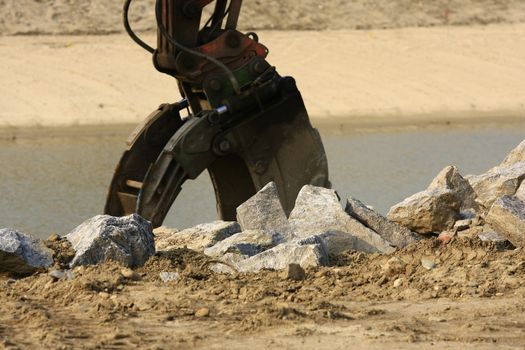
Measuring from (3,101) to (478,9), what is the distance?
918 centimetres

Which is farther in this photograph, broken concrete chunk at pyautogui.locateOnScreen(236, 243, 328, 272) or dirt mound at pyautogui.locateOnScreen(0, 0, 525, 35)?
dirt mound at pyautogui.locateOnScreen(0, 0, 525, 35)

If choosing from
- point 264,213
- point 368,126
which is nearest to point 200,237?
point 264,213

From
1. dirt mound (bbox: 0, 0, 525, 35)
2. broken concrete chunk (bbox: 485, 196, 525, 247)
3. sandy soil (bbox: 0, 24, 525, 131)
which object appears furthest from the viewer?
dirt mound (bbox: 0, 0, 525, 35)

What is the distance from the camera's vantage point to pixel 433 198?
264 inches

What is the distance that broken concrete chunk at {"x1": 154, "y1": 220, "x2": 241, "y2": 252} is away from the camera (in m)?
6.58

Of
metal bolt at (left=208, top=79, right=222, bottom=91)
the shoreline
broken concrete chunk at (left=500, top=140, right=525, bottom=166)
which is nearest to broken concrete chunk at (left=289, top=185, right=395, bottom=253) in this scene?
metal bolt at (left=208, top=79, right=222, bottom=91)

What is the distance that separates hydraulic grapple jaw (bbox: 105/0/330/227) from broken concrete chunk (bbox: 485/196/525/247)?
1.76m

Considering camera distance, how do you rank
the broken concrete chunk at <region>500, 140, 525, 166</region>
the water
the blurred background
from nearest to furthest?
1. the broken concrete chunk at <region>500, 140, 525, 166</region>
2. the water
3. the blurred background

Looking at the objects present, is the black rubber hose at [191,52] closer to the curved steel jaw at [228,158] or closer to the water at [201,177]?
the curved steel jaw at [228,158]

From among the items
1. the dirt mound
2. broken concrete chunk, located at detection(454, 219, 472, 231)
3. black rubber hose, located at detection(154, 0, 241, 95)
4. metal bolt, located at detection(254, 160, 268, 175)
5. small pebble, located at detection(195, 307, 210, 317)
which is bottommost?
small pebble, located at detection(195, 307, 210, 317)

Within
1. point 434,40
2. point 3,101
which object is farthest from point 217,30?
point 434,40

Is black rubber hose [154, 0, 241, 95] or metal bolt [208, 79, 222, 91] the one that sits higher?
black rubber hose [154, 0, 241, 95]

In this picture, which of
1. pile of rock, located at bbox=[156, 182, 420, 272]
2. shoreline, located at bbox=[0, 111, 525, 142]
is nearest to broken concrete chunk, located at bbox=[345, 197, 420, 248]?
pile of rock, located at bbox=[156, 182, 420, 272]

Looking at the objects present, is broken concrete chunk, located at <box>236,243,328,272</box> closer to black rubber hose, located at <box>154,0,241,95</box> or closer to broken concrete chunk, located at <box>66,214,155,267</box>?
broken concrete chunk, located at <box>66,214,155,267</box>
